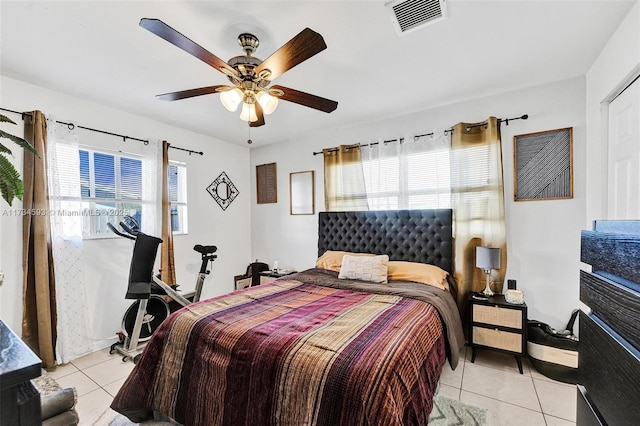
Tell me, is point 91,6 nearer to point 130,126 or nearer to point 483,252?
point 130,126

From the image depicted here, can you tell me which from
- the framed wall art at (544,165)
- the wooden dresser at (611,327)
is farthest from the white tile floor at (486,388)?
the wooden dresser at (611,327)

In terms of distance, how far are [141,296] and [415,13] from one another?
3.29m

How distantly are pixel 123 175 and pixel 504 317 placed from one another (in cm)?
435

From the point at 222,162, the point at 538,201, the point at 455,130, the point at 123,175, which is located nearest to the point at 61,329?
the point at 123,175

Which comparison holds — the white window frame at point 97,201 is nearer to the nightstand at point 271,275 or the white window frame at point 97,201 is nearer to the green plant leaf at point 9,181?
the nightstand at point 271,275

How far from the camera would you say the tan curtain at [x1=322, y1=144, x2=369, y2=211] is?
3.80 m

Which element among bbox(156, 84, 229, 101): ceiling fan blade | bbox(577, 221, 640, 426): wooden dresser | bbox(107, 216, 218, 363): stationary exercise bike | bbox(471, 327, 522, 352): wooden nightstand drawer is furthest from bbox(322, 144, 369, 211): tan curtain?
bbox(577, 221, 640, 426): wooden dresser

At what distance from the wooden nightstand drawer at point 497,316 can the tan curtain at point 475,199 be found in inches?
11.7

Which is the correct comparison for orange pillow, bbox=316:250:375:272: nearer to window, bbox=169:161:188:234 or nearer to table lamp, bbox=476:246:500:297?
table lamp, bbox=476:246:500:297

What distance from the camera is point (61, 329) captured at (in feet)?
9.09

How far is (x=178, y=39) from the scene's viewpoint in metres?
1.46

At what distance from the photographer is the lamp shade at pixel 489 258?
8.82 ft

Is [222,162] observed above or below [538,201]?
above

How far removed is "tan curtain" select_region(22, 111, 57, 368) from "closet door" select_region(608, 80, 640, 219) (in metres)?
4.70
